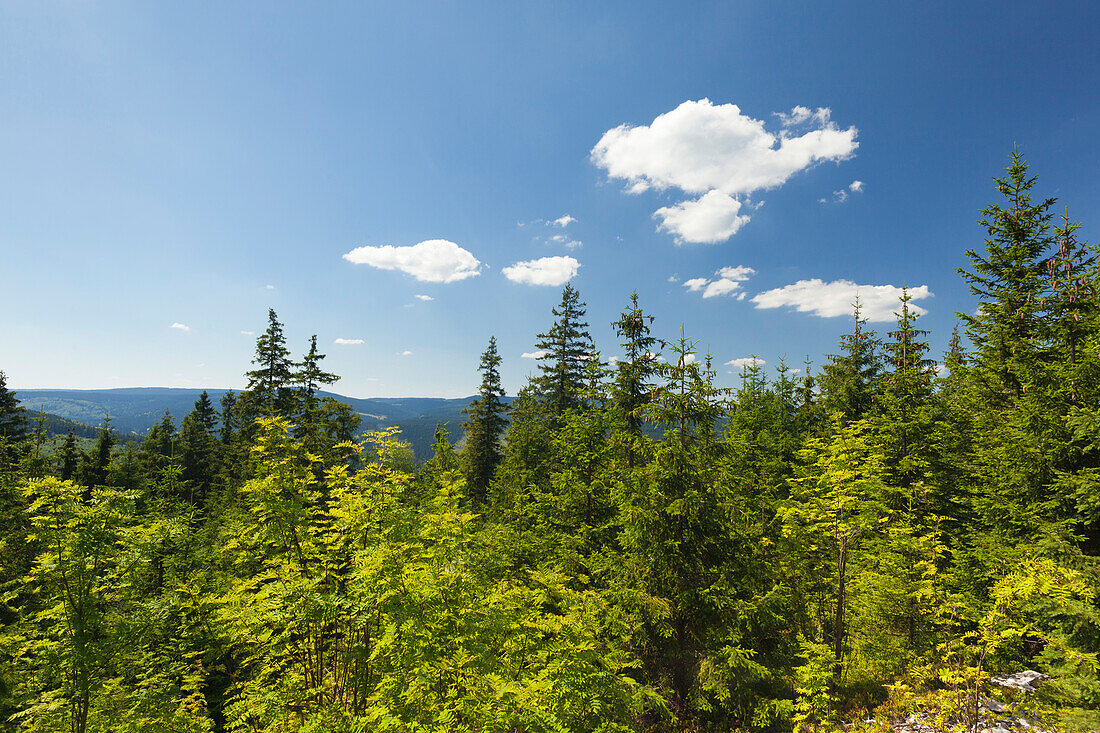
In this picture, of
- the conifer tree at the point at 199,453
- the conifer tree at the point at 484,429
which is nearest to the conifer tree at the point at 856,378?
the conifer tree at the point at 484,429

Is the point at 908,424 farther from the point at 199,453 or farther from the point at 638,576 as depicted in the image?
the point at 199,453

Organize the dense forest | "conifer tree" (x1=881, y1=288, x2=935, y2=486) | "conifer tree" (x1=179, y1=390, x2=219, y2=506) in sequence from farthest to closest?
"conifer tree" (x1=179, y1=390, x2=219, y2=506), "conifer tree" (x1=881, y1=288, x2=935, y2=486), the dense forest

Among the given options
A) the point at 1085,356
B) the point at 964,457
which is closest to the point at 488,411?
the point at 964,457

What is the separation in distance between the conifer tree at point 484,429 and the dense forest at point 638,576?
8.35 metres

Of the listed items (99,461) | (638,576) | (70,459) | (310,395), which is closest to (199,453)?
(99,461)

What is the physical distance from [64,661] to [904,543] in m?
20.0

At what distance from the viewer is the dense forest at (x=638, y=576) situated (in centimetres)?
646

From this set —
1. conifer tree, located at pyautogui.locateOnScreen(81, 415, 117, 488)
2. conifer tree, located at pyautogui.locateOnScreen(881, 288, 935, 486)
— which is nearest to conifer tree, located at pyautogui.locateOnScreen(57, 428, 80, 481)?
conifer tree, located at pyautogui.locateOnScreen(81, 415, 117, 488)

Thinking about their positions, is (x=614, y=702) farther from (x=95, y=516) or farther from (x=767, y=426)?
(x=767, y=426)

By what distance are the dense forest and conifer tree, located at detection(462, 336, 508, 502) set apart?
8345 millimetres

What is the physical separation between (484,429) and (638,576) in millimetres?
20826

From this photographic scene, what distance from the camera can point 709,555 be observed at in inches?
476

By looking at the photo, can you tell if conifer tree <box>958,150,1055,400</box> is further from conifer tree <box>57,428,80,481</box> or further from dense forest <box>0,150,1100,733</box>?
conifer tree <box>57,428,80,481</box>

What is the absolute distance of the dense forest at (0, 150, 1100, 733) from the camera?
6.46m
